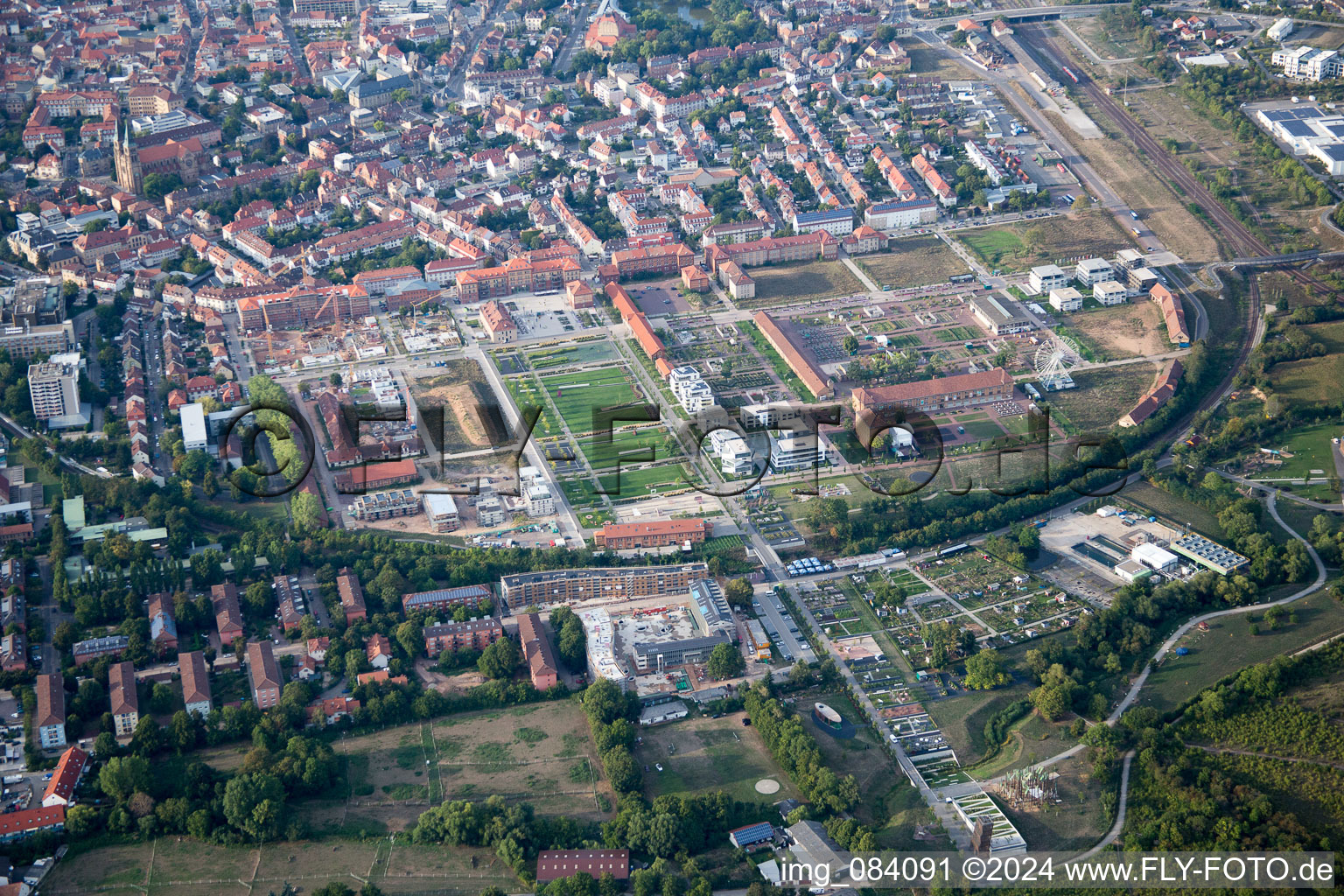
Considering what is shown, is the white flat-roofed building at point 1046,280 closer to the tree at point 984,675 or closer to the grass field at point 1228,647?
the grass field at point 1228,647

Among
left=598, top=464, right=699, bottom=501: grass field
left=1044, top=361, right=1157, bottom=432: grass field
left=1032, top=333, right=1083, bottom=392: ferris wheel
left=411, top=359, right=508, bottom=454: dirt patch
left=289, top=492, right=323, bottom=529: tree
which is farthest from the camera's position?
left=1032, top=333, right=1083, bottom=392: ferris wheel

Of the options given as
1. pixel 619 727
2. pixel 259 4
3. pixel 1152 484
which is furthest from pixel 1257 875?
pixel 259 4

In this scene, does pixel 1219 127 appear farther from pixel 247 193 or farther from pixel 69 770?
pixel 69 770

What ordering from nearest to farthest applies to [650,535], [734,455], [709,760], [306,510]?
[709,760] < [650,535] < [306,510] < [734,455]

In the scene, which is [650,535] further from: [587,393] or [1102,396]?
[1102,396]

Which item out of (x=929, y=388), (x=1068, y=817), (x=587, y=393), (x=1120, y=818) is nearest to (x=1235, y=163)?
(x=929, y=388)

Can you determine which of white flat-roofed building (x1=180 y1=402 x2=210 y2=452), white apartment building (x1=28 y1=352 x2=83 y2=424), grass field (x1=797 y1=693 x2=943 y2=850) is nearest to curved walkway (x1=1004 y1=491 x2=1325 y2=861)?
grass field (x1=797 y1=693 x2=943 y2=850)

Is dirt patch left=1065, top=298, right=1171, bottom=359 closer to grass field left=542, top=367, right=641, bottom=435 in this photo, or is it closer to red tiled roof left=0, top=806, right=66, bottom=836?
grass field left=542, top=367, right=641, bottom=435
